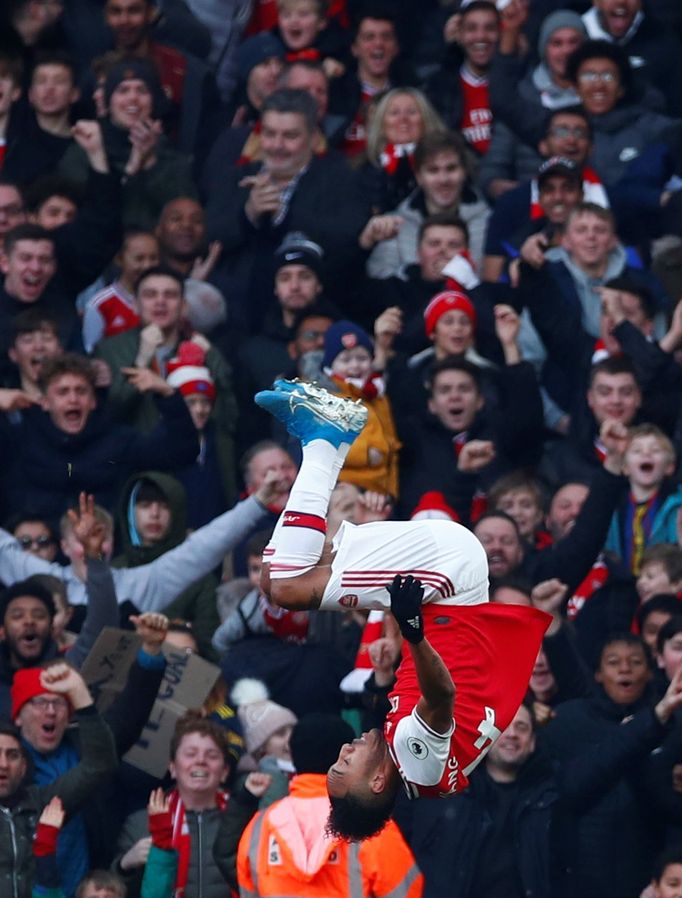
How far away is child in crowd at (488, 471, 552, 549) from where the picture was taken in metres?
13.0

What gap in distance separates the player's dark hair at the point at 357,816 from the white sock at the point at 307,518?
903 mm

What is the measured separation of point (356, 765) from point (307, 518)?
0.98m

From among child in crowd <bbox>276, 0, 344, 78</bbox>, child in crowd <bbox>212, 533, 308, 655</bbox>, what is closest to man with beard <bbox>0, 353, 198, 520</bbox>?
child in crowd <bbox>212, 533, 308, 655</bbox>

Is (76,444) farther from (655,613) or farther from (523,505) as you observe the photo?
(655,613)

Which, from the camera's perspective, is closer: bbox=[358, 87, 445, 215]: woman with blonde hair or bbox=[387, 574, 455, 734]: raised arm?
bbox=[387, 574, 455, 734]: raised arm

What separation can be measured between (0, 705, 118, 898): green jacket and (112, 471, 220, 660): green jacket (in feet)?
4.56

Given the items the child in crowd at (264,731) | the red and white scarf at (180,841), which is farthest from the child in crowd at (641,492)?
the red and white scarf at (180,841)

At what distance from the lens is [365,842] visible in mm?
9875

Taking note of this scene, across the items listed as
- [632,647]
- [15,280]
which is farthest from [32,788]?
[15,280]

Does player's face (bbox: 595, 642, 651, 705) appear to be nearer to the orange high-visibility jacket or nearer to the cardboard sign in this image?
the orange high-visibility jacket

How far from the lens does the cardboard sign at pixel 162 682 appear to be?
450 inches

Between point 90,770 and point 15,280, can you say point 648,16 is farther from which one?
point 90,770

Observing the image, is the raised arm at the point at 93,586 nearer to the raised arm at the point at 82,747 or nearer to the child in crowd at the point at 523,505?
the raised arm at the point at 82,747

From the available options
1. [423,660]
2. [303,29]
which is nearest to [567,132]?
[303,29]
